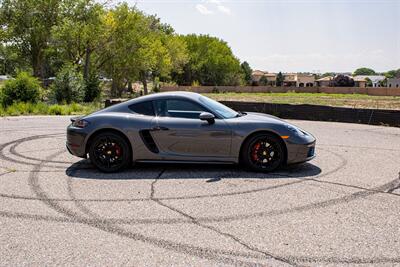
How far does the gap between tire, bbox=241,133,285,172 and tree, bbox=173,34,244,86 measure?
283 ft

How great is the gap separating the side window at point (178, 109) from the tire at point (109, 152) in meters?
0.83

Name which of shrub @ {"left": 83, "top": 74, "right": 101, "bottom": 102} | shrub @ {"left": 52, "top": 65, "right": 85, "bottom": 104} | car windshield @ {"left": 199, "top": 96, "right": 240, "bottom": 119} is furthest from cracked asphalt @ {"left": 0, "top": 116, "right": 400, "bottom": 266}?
shrub @ {"left": 83, "top": 74, "right": 101, "bottom": 102}

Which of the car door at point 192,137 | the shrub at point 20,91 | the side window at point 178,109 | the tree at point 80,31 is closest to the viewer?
the car door at point 192,137

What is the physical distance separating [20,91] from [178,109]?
17664 millimetres

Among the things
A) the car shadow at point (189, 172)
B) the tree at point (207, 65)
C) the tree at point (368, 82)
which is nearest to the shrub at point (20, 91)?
the car shadow at point (189, 172)

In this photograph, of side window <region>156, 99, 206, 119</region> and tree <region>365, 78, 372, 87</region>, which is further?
tree <region>365, 78, 372, 87</region>

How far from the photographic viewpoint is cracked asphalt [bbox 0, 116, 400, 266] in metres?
3.56

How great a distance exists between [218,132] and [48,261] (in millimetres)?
3604

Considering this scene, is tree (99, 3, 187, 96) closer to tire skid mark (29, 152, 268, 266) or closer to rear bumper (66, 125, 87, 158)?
rear bumper (66, 125, 87, 158)

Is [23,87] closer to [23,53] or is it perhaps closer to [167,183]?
[167,183]

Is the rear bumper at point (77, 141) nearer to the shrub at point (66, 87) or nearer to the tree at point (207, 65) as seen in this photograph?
the shrub at point (66, 87)

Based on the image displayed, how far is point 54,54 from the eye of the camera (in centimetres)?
5169

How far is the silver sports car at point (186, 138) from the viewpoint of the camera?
6504 millimetres

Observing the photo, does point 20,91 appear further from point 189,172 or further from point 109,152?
point 189,172
